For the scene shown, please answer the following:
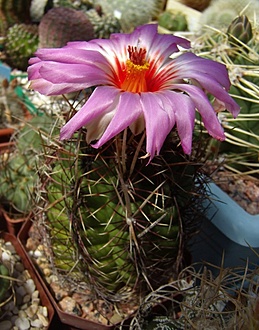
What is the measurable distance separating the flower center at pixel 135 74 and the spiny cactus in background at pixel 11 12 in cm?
142

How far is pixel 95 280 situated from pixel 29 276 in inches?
7.3

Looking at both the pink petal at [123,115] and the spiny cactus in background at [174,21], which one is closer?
the pink petal at [123,115]

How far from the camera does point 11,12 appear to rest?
177 centimetres

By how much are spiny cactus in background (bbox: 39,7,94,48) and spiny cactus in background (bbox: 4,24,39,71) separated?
112 mm

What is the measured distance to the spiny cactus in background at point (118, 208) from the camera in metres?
0.56

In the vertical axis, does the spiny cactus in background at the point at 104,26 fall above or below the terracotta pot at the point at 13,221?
above

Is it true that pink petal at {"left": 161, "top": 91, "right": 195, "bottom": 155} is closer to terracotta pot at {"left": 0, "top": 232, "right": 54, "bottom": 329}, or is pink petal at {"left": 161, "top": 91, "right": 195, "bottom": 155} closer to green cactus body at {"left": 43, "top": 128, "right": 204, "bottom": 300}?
green cactus body at {"left": 43, "top": 128, "right": 204, "bottom": 300}

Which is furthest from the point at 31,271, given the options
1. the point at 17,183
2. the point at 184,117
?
the point at 184,117

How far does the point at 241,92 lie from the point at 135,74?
450mm

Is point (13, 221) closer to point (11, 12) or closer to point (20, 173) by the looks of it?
point (20, 173)

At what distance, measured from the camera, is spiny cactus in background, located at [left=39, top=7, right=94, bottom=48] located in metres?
1.55

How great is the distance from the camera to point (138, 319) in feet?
2.18

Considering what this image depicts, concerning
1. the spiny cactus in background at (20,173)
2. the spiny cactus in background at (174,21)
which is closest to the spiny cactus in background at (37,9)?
the spiny cactus in background at (174,21)

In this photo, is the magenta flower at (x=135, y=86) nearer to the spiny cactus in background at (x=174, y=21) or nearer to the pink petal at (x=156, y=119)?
the pink petal at (x=156, y=119)
